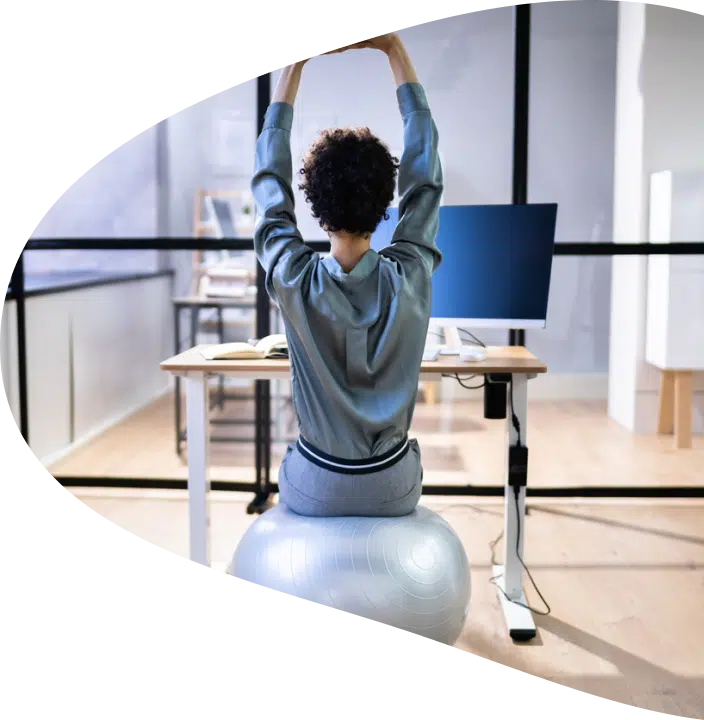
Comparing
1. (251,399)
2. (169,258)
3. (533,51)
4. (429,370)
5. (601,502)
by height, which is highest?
(533,51)

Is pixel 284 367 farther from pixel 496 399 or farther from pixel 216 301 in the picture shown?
pixel 216 301

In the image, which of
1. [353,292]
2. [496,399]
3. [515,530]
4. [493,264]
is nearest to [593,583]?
[515,530]

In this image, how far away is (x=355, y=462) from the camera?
157 centimetres

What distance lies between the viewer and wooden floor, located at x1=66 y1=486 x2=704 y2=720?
1973 millimetres

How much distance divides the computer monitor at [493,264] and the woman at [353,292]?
2.54 feet

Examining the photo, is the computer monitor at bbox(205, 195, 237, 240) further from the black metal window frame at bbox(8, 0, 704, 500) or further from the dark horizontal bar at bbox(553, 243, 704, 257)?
the dark horizontal bar at bbox(553, 243, 704, 257)

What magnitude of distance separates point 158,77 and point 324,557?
Answer: 1.03m

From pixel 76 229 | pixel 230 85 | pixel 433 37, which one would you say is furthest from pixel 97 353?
pixel 230 85

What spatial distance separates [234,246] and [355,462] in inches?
68.9

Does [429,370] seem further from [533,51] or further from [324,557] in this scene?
[533,51]

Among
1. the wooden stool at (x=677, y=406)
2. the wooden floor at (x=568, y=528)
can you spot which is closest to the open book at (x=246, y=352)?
the wooden floor at (x=568, y=528)

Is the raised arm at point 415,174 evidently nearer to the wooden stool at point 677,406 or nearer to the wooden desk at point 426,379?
the wooden desk at point 426,379

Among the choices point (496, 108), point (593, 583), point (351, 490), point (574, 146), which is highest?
point (496, 108)

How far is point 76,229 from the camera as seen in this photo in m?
3.19
